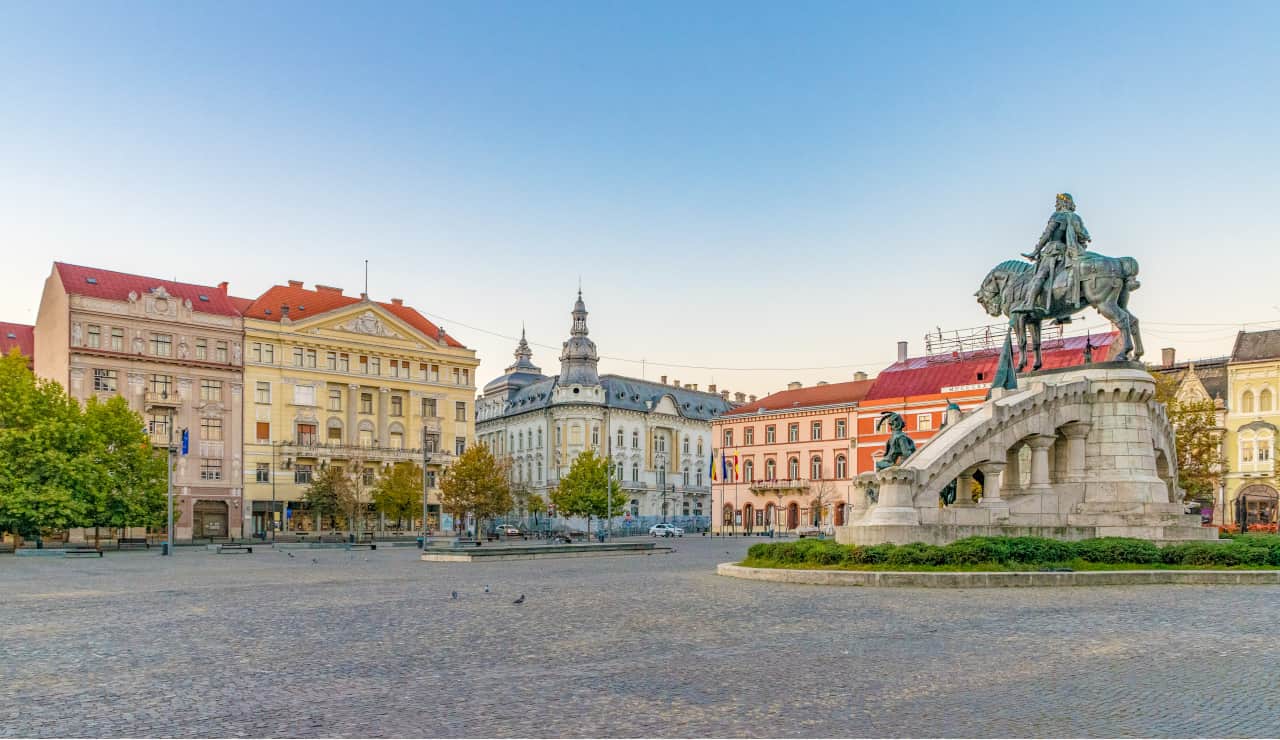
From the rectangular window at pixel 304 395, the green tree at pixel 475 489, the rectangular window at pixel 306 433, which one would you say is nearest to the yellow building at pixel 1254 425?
the green tree at pixel 475 489

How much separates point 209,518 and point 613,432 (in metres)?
46.4

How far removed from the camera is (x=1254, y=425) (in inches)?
2739

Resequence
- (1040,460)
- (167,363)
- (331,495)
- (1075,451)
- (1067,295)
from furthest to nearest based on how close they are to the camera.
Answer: (331,495) → (167,363) → (1067,295) → (1075,451) → (1040,460)

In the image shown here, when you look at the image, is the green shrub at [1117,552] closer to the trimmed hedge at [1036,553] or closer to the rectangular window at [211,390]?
the trimmed hedge at [1036,553]

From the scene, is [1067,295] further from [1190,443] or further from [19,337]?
[19,337]

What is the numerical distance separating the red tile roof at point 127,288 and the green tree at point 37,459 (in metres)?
20.4

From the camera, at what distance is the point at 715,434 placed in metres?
99.5

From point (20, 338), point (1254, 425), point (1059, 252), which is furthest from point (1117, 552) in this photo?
point (20, 338)

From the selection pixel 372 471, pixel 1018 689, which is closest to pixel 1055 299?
pixel 1018 689

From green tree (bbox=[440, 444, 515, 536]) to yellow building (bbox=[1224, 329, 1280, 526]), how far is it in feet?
154

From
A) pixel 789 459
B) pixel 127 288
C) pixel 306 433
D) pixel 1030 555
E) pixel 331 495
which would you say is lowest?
pixel 331 495

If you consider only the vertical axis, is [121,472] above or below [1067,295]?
below

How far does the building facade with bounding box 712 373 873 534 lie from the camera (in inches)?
3423

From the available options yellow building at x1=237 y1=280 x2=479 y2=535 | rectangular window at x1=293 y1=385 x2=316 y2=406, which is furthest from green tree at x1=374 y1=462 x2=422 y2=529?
rectangular window at x1=293 y1=385 x2=316 y2=406
